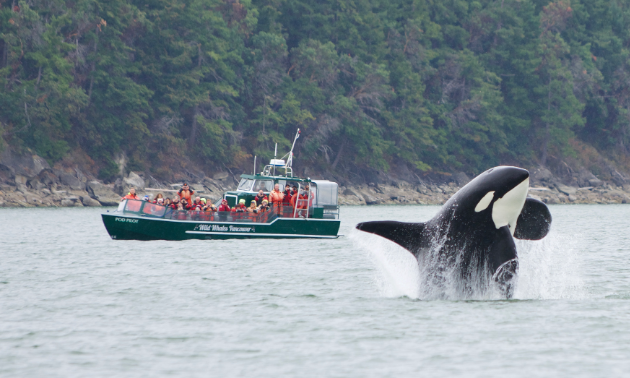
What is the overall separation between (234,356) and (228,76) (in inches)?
2377

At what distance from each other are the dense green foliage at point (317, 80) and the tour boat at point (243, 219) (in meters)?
33.1

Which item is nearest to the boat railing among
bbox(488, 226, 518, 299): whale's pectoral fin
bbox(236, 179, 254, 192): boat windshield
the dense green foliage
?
bbox(236, 179, 254, 192): boat windshield

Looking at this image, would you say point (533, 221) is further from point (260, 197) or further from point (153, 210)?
point (260, 197)

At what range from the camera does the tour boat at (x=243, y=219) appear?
29672 mm

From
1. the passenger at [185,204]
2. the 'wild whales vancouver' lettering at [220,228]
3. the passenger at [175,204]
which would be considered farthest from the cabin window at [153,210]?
the 'wild whales vancouver' lettering at [220,228]

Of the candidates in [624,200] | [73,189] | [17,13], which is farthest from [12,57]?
[624,200]

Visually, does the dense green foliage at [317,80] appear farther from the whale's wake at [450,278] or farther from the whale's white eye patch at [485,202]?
the whale's white eye patch at [485,202]

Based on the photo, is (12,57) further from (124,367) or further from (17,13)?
(124,367)

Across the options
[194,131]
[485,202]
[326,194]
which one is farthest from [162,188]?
[485,202]

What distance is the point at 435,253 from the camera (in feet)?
43.5

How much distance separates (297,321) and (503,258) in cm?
394

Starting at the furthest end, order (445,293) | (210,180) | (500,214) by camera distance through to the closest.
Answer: (210,180) → (445,293) → (500,214)

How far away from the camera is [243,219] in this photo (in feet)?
103

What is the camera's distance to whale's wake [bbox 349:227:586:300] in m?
14.0
